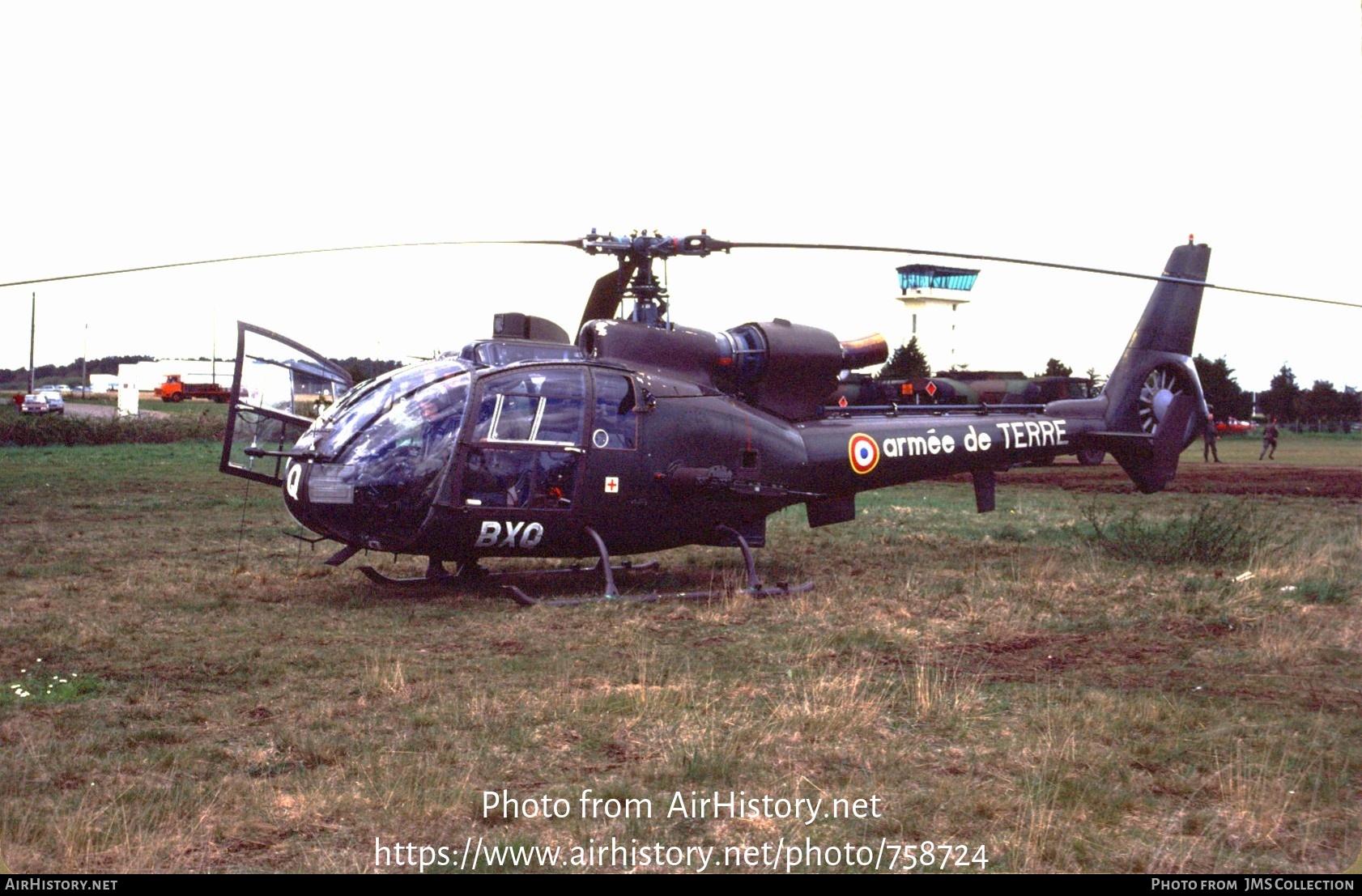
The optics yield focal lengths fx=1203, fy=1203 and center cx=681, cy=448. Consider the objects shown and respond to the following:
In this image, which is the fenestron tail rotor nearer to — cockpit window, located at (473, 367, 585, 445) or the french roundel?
the french roundel

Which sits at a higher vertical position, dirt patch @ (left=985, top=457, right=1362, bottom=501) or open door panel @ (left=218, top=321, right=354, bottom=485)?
open door panel @ (left=218, top=321, right=354, bottom=485)

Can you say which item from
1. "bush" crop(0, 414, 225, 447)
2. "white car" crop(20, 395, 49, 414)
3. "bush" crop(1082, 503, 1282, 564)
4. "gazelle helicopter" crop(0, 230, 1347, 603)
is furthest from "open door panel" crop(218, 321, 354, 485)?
"white car" crop(20, 395, 49, 414)

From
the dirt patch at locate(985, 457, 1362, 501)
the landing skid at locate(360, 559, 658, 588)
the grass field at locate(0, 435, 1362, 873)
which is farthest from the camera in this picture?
the dirt patch at locate(985, 457, 1362, 501)

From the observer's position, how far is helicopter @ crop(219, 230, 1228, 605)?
11.3 metres

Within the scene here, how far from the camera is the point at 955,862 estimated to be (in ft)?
17.6

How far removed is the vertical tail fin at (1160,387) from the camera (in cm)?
1719

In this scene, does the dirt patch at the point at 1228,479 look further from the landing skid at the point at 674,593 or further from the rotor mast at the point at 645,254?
the rotor mast at the point at 645,254

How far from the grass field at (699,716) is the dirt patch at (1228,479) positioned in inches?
629

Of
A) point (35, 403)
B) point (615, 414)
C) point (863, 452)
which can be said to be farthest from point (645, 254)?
point (35, 403)

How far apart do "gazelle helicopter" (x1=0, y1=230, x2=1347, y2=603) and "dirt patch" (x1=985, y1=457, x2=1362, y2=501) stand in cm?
1745

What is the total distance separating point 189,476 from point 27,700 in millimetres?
23546

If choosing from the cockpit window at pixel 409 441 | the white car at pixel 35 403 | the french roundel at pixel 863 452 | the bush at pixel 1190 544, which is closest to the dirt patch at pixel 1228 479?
the bush at pixel 1190 544

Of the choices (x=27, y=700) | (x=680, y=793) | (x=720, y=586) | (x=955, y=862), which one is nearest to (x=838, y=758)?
(x=680, y=793)
